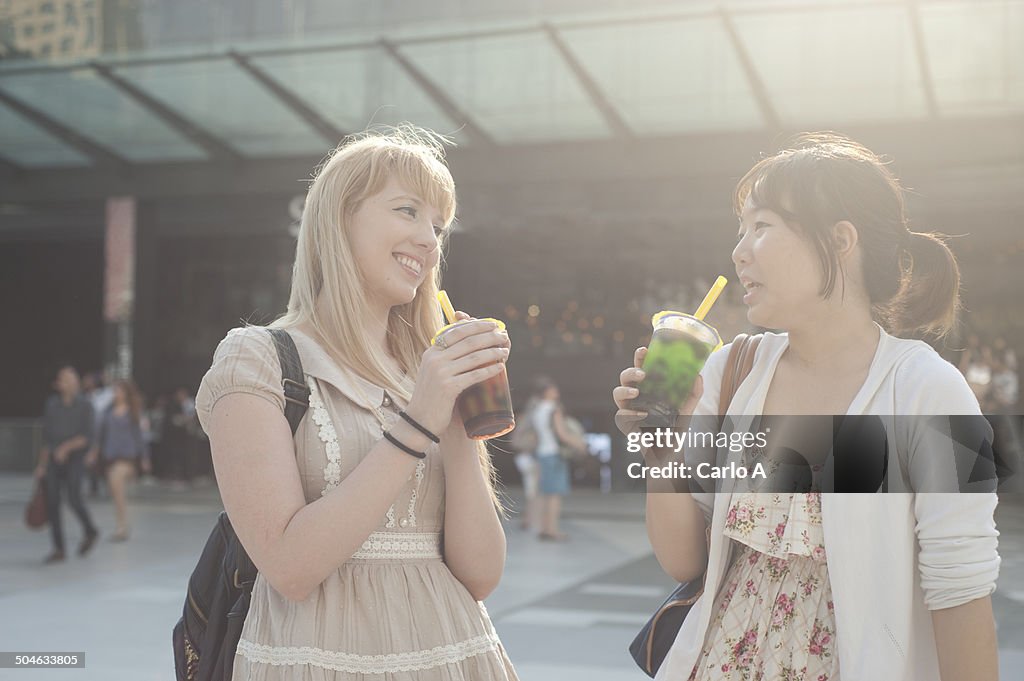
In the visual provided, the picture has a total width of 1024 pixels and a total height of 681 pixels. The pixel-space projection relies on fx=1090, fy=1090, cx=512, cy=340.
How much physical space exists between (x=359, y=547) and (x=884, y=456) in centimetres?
92

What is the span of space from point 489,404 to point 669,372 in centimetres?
35

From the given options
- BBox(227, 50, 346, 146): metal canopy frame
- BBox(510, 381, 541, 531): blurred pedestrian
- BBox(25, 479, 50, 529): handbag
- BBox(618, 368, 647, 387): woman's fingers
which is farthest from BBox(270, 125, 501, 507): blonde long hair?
BBox(227, 50, 346, 146): metal canopy frame

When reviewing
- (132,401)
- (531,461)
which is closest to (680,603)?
(531,461)

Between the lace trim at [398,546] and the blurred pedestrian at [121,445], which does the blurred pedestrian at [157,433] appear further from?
the lace trim at [398,546]

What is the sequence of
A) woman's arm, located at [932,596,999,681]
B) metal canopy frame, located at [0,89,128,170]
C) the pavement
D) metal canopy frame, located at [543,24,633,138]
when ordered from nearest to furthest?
woman's arm, located at [932,596,999,681] → the pavement → metal canopy frame, located at [543,24,633,138] → metal canopy frame, located at [0,89,128,170]

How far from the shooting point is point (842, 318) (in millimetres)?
2004

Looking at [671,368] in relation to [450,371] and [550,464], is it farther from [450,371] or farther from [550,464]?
[550,464]

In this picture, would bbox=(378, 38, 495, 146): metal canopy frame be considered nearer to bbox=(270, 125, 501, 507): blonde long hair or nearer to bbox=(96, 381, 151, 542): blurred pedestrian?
bbox=(96, 381, 151, 542): blurred pedestrian

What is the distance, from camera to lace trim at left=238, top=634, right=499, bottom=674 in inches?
75.9

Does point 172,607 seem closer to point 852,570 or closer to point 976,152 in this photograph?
point 852,570

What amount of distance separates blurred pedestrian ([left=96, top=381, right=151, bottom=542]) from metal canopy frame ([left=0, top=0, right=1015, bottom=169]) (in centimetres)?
487

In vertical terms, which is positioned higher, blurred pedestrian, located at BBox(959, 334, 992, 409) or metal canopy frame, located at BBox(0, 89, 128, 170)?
metal canopy frame, located at BBox(0, 89, 128, 170)

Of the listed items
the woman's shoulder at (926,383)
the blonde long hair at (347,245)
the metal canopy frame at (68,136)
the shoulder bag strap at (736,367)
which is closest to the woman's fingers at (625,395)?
the shoulder bag strap at (736,367)

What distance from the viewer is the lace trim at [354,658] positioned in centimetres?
193
